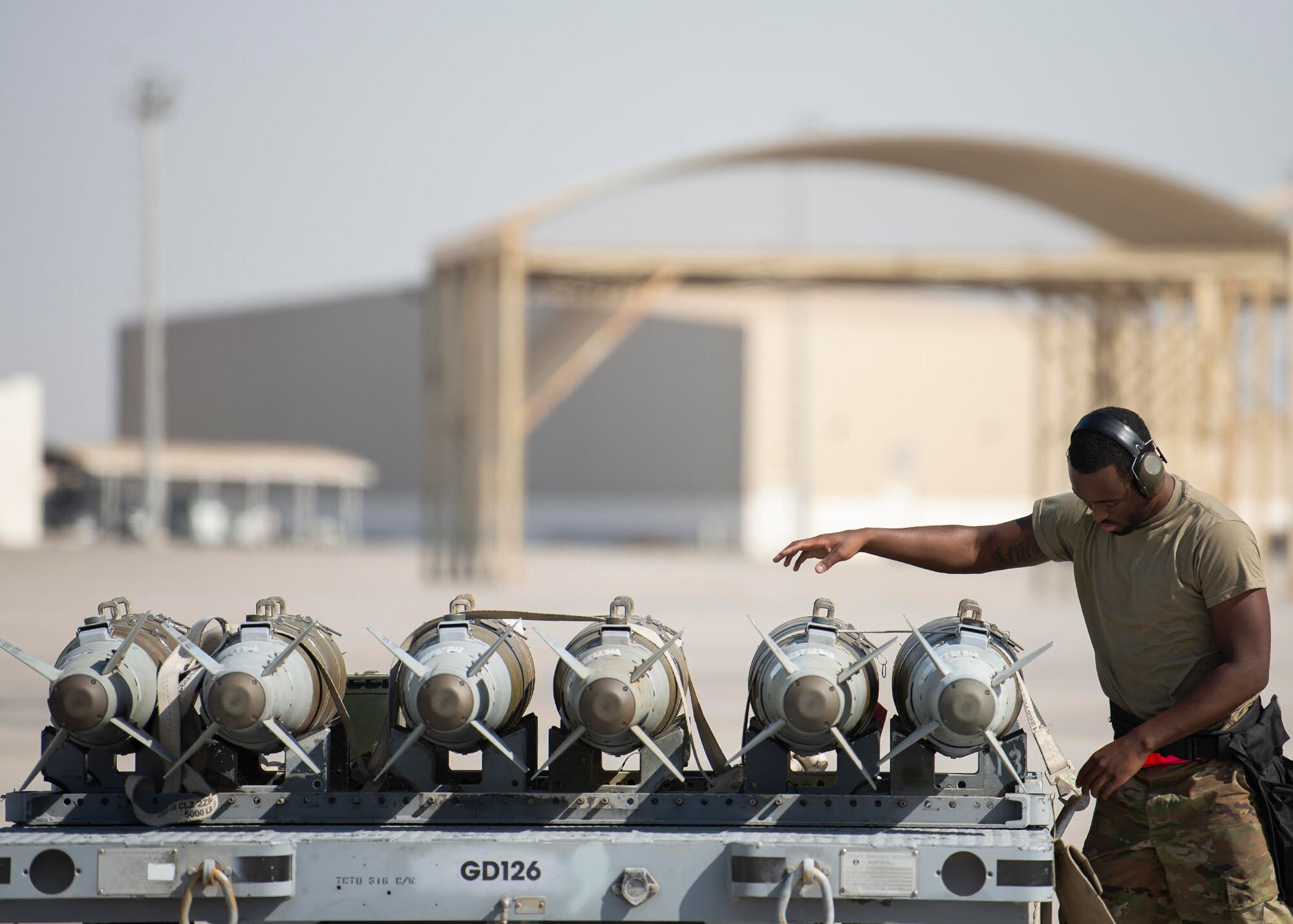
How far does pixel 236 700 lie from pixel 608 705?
36.9 inches

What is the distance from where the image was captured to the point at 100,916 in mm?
3732

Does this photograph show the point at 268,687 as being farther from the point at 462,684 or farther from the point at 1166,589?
the point at 1166,589

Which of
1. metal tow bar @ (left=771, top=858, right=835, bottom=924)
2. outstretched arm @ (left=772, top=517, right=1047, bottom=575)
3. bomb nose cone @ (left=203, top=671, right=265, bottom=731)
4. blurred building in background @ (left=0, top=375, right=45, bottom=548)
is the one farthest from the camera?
blurred building in background @ (left=0, top=375, right=45, bottom=548)

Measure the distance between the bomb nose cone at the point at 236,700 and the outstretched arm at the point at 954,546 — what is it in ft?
4.75

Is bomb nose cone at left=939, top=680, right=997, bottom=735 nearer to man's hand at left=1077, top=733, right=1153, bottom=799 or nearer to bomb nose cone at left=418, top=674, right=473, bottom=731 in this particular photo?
Result: man's hand at left=1077, top=733, right=1153, bottom=799

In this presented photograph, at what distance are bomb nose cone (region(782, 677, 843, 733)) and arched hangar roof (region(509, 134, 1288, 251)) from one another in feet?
64.0

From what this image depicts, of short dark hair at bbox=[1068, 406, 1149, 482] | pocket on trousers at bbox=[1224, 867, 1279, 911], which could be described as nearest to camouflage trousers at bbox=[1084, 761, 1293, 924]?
pocket on trousers at bbox=[1224, 867, 1279, 911]

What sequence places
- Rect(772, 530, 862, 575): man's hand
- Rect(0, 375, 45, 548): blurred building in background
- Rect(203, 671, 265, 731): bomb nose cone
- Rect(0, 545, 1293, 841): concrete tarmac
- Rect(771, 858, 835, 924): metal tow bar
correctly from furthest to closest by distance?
Rect(0, 375, 45, 548): blurred building in background → Rect(0, 545, 1293, 841): concrete tarmac → Rect(772, 530, 862, 575): man's hand → Rect(203, 671, 265, 731): bomb nose cone → Rect(771, 858, 835, 924): metal tow bar

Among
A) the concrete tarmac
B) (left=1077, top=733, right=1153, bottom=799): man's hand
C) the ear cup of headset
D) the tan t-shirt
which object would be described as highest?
the ear cup of headset

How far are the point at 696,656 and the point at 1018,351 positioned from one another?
132ft

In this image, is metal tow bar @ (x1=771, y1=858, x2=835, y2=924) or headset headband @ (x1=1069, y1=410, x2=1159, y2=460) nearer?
metal tow bar @ (x1=771, y1=858, x2=835, y2=924)

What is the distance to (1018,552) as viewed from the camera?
174 inches

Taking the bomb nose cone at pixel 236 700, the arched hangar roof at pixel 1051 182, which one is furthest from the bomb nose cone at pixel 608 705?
the arched hangar roof at pixel 1051 182

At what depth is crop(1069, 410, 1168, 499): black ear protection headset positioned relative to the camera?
12.7 feet
